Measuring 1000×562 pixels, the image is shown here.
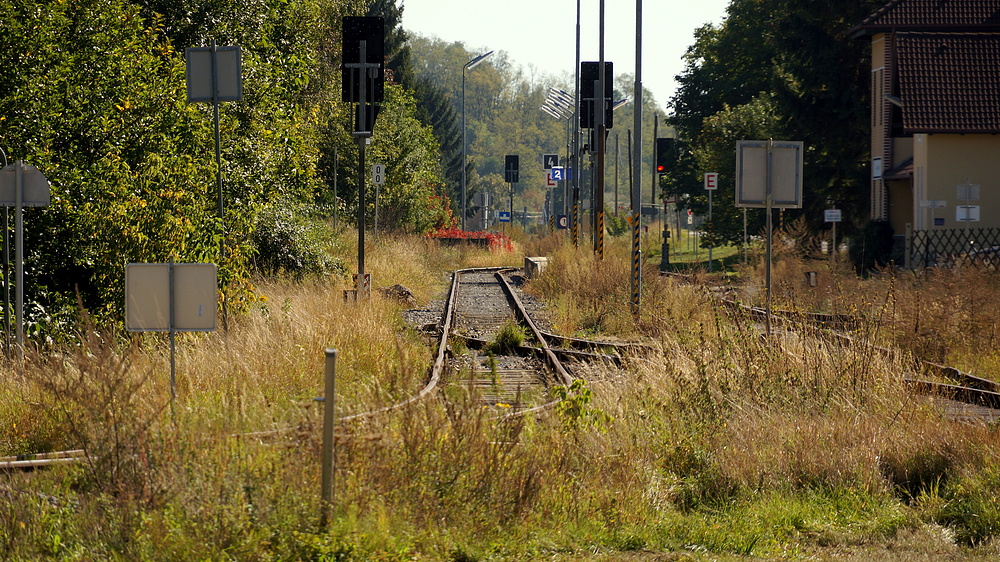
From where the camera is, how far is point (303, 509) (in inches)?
Result: 244

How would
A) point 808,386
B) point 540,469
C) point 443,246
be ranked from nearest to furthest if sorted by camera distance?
point 540,469 < point 808,386 < point 443,246

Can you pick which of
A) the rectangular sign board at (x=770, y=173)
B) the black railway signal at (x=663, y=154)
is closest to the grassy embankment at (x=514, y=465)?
the rectangular sign board at (x=770, y=173)

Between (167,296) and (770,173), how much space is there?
24.5 ft

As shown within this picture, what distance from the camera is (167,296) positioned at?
811 centimetres

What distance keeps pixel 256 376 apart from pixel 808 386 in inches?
200

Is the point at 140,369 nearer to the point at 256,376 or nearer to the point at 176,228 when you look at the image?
the point at 256,376

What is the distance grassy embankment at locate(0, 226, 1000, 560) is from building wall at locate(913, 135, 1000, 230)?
26159 millimetres

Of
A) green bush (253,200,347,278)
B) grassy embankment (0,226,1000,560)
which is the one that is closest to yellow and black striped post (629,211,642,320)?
green bush (253,200,347,278)

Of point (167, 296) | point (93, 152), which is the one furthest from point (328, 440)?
point (93, 152)

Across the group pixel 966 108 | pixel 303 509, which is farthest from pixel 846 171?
pixel 303 509

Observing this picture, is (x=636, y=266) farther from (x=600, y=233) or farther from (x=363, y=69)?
(x=600, y=233)

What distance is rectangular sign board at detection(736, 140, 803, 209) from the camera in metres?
12.9

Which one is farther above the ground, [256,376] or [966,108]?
[966,108]

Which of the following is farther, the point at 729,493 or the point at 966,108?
the point at 966,108
